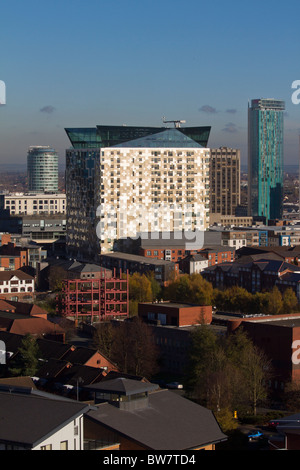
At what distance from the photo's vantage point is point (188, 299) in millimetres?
43812

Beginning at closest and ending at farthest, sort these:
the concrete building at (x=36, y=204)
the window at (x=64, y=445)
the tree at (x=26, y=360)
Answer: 1. the window at (x=64, y=445)
2. the tree at (x=26, y=360)
3. the concrete building at (x=36, y=204)

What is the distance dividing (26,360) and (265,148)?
106281mm

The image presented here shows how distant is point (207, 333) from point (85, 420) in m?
12.0

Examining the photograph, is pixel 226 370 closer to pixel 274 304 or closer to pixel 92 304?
pixel 92 304

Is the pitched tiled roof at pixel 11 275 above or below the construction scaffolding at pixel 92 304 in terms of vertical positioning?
above

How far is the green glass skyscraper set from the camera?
12417cm

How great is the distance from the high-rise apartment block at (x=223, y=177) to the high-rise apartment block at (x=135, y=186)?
1787 inches

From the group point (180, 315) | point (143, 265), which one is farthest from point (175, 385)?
point (143, 265)

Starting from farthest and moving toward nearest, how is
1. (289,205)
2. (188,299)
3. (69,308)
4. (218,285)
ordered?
1. (289,205)
2. (218,285)
3. (188,299)
4. (69,308)

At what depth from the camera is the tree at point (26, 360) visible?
86.8 ft

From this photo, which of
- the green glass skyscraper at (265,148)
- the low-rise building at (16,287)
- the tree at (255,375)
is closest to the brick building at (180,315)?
the tree at (255,375)

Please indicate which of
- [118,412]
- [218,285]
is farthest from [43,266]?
[118,412]

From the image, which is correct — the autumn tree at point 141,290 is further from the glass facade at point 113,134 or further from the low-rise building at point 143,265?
the glass facade at point 113,134
